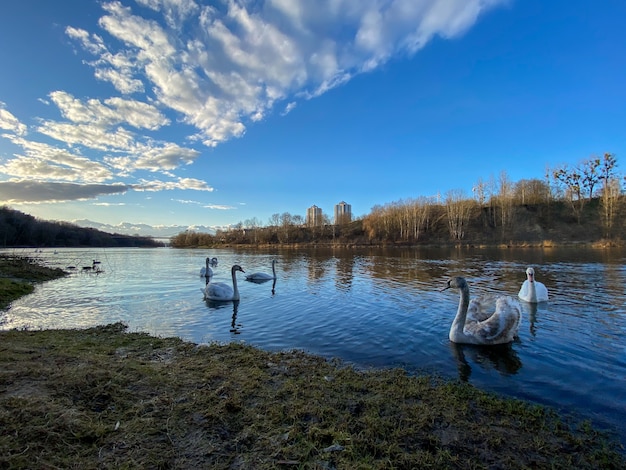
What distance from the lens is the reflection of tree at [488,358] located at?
738 cm

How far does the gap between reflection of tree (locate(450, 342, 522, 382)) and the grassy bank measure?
1466 mm

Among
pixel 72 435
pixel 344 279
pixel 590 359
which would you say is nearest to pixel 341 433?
pixel 72 435

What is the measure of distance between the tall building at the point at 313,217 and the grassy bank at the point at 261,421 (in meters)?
130

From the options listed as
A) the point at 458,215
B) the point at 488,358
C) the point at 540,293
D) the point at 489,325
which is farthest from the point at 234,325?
the point at 458,215

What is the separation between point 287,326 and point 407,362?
503 cm

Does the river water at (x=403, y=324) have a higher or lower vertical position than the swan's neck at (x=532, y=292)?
lower

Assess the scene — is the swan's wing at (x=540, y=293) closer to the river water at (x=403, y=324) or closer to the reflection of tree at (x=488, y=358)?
the river water at (x=403, y=324)

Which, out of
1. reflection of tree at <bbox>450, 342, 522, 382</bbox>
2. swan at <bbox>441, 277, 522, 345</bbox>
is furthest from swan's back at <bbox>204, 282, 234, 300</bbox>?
reflection of tree at <bbox>450, 342, 522, 382</bbox>

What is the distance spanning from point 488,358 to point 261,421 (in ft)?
20.5

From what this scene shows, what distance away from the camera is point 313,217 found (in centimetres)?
15275

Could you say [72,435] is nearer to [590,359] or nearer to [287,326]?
[287,326]

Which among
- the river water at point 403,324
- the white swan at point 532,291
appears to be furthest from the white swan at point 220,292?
the white swan at point 532,291

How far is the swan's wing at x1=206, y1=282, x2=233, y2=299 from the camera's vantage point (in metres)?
16.0

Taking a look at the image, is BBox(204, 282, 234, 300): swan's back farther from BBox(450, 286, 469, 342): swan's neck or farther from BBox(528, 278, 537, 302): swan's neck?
BBox(528, 278, 537, 302): swan's neck
